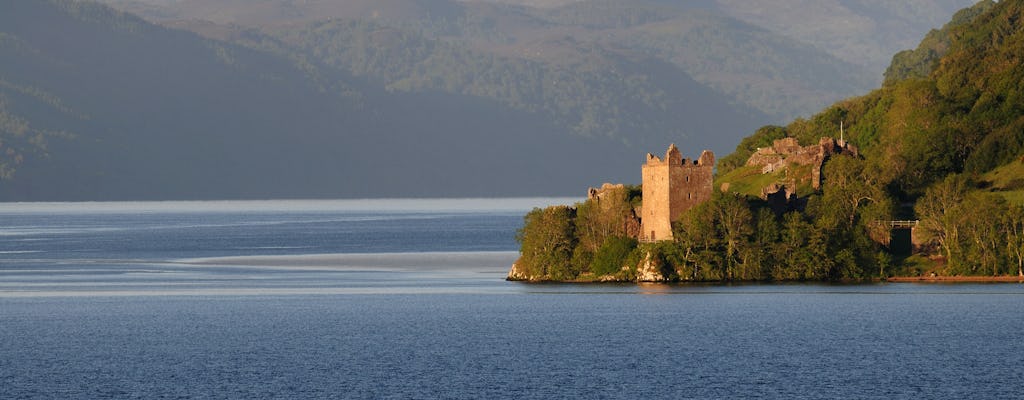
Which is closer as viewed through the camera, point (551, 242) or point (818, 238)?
point (818, 238)

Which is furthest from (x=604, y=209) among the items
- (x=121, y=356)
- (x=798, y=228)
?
(x=121, y=356)

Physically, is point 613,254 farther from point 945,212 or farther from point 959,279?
point 959,279

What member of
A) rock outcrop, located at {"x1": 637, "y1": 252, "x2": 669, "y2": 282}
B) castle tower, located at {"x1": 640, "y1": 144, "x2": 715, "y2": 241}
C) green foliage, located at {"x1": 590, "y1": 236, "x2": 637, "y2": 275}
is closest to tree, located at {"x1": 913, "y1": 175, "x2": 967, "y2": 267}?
castle tower, located at {"x1": 640, "y1": 144, "x2": 715, "y2": 241}

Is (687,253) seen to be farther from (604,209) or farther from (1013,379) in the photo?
(1013,379)

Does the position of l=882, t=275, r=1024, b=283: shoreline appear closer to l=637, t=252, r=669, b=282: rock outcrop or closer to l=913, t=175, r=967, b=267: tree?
l=913, t=175, r=967, b=267: tree

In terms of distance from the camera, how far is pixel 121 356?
9788 cm

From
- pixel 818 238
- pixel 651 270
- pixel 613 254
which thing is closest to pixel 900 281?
pixel 818 238

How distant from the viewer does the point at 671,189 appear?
145250 mm

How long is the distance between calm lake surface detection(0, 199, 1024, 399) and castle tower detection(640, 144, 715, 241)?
724cm

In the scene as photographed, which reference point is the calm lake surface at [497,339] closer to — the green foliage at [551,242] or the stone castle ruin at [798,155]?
the green foliage at [551,242]

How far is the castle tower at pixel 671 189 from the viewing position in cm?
14512

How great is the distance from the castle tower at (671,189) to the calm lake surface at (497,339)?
7.24 meters

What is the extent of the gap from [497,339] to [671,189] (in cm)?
4318

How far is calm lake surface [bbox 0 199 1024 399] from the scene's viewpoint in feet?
280
